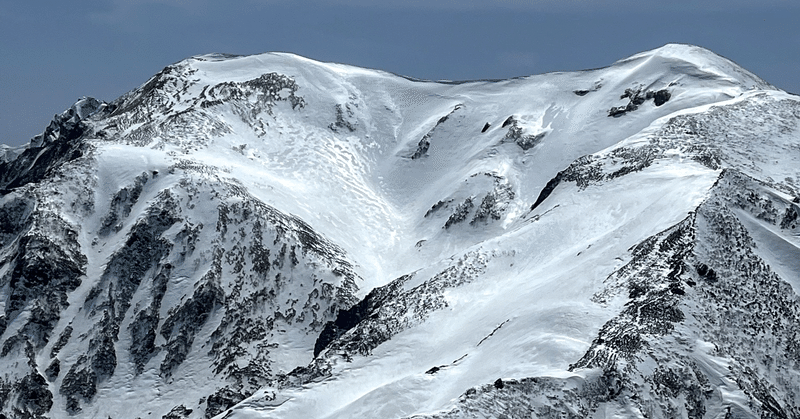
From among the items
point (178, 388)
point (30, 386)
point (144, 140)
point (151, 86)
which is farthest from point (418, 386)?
point (151, 86)

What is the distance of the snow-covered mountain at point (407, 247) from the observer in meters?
51.8

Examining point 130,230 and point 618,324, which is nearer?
point 618,324

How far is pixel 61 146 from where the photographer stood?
114 meters

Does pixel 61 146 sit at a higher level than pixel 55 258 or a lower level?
higher

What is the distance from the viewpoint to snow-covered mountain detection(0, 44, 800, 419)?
51750 millimetres

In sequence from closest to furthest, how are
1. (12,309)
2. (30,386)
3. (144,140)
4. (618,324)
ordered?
1. (618,324)
2. (30,386)
3. (12,309)
4. (144,140)

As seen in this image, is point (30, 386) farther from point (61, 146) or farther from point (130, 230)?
point (61, 146)

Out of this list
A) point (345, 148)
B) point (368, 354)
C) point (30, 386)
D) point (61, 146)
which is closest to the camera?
point (368, 354)

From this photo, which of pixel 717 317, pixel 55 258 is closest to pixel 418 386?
pixel 717 317

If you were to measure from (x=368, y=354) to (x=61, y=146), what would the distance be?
6772 centimetres

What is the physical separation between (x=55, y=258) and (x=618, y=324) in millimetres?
51735

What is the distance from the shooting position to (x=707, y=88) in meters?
96.1

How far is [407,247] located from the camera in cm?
8856

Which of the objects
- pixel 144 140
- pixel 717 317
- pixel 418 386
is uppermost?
pixel 144 140
